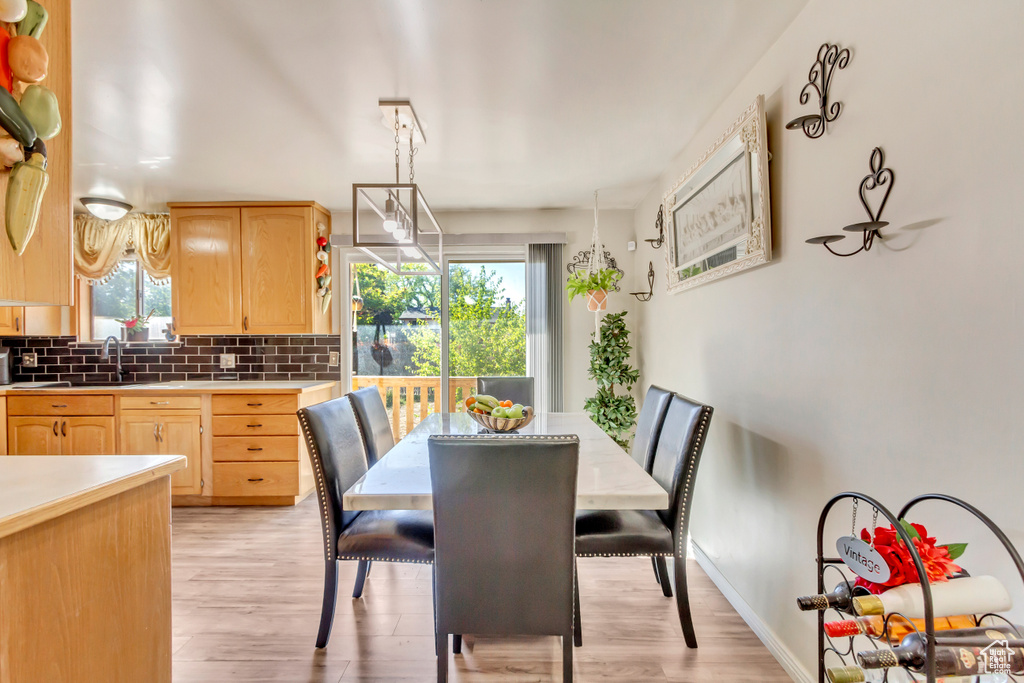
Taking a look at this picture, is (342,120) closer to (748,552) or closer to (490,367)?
(490,367)

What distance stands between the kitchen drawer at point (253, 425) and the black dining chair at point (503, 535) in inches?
101

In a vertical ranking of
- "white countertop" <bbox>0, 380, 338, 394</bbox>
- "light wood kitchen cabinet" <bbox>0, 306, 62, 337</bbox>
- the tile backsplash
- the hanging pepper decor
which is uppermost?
the hanging pepper decor

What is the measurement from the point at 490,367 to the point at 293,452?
66.4 inches

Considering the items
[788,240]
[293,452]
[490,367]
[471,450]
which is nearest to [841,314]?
[788,240]

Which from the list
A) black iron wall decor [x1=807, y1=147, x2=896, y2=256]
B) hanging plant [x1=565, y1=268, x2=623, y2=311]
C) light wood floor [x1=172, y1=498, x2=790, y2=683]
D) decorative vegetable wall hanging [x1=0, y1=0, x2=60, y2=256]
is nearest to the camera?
decorative vegetable wall hanging [x1=0, y1=0, x2=60, y2=256]

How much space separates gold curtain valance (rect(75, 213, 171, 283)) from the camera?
398cm

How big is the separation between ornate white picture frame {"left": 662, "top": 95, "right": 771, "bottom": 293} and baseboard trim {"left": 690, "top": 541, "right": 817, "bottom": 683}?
143cm

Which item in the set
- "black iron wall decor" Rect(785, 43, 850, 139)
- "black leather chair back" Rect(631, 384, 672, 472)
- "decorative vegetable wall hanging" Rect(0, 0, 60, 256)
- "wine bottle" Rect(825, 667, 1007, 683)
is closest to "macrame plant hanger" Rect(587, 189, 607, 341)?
"black leather chair back" Rect(631, 384, 672, 472)

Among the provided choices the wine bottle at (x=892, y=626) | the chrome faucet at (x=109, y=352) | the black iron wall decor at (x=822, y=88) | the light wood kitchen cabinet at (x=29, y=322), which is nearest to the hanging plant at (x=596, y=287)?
the black iron wall decor at (x=822, y=88)

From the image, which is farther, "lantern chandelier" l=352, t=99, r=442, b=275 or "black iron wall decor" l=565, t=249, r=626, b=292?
"black iron wall decor" l=565, t=249, r=626, b=292

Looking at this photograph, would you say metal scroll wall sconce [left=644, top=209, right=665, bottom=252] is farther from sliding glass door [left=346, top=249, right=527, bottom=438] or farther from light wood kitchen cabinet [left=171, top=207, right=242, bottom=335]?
light wood kitchen cabinet [left=171, top=207, right=242, bottom=335]

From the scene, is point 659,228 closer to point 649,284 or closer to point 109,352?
point 649,284

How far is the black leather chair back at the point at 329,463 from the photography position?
1899mm

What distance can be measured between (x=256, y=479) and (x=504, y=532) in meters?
2.92
